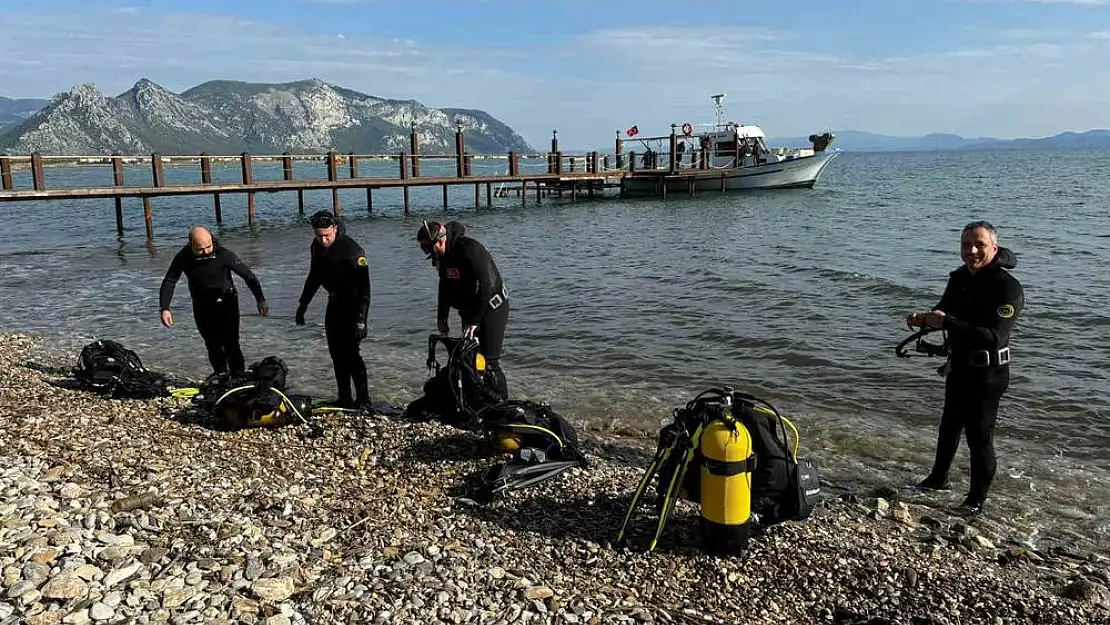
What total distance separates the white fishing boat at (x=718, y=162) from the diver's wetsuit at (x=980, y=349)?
36181 mm

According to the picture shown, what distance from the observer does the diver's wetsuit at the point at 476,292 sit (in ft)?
21.6

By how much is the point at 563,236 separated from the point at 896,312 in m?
14.3

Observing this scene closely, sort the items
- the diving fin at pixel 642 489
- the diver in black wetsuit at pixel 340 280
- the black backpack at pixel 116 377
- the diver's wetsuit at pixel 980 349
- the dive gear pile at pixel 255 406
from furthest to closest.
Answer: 1. the black backpack at pixel 116 377
2. the diver in black wetsuit at pixel 340 280
3. the dive gear pile at pixel 255 406
4. the diver's wetsuit at pixel 980 349
5. the diving fin at pixel 642 489

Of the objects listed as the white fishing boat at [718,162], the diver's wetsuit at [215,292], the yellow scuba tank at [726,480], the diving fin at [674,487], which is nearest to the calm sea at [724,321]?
the diver's wetsuit at [215,292]

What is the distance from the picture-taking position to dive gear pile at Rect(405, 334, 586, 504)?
5465mm

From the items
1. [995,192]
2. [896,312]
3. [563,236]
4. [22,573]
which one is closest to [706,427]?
[22,573]

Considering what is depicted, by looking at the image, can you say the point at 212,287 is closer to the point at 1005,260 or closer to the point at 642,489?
the point at 642,489

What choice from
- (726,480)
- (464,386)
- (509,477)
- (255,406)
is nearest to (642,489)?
(726,480)

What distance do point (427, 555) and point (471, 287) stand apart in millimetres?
2719

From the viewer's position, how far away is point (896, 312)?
43.4 ft

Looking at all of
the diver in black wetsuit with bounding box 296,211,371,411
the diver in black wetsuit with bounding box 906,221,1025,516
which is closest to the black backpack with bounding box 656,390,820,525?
the diver in black wetsuit with bounding box 906,221,1025,516

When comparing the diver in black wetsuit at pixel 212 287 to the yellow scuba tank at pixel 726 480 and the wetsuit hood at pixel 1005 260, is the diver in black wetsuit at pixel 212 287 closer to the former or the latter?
the yellow scuba tank at pixel 726 480

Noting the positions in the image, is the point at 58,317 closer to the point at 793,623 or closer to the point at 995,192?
the point at 793,623

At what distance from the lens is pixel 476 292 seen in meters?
6.63
